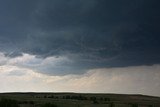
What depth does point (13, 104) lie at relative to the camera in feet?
422

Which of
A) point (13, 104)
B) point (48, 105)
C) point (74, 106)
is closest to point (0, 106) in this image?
point (13, 104)

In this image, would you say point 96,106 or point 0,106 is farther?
point 96,106

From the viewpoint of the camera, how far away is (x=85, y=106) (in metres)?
173

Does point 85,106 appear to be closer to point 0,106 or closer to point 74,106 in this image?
point 74,106

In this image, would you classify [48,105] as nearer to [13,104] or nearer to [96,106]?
[13,104]

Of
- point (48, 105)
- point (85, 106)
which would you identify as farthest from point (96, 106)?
point (48, 105)

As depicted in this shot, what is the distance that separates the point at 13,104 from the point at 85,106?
5202 cm

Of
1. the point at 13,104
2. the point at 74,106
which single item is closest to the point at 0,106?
the point at 13,104

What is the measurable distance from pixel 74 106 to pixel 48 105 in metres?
47.0

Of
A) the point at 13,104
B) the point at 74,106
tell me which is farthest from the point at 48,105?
the point at 74,106

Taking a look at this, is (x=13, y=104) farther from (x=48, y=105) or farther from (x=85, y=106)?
(x=85, y=106)

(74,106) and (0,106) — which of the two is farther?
(74,106)

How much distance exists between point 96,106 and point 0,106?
64.3m

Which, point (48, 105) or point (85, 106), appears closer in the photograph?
point (48, 105)
